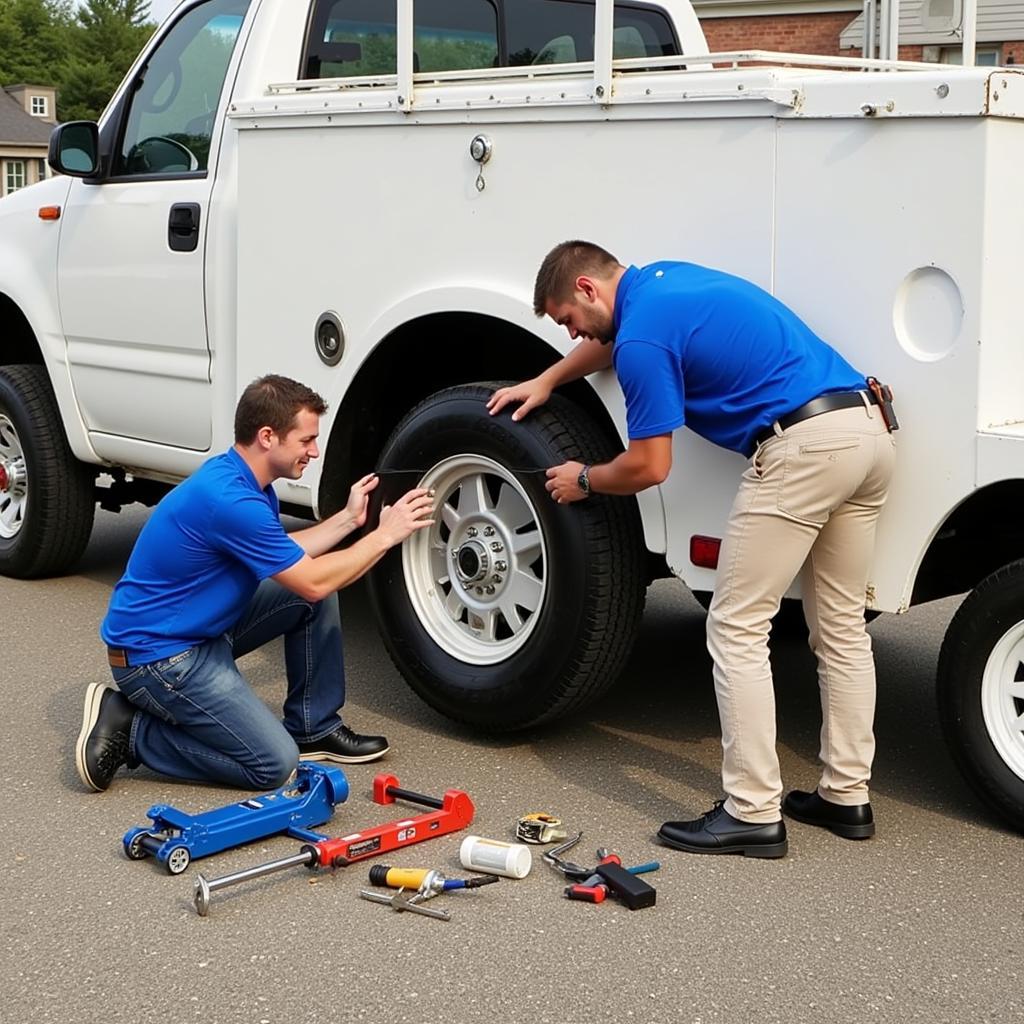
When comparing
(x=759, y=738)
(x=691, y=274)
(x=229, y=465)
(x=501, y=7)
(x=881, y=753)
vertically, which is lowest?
(x=881, y=753)

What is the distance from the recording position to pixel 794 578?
447cm

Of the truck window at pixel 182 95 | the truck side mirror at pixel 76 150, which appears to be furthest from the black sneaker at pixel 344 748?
the truck side mirror at pixel 76 150

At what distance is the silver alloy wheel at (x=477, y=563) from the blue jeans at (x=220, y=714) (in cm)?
37

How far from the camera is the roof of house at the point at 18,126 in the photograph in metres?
76.1

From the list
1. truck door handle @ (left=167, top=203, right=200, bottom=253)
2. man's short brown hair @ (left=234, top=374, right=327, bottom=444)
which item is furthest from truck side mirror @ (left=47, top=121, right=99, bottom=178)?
man's short brown hair @ (left=234, top=374, right=327, bottom=444)

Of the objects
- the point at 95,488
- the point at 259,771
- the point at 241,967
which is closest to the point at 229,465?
the point at 259,771

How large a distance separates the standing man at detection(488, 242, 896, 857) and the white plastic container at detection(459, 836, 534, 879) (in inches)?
17.5

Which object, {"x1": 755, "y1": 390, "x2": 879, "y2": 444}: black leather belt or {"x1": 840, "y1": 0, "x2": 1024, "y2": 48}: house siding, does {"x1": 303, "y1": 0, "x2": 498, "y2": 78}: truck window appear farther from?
{"x1": 755, "y1": 390, "x2": 879, "y2": 444}: black leather belt

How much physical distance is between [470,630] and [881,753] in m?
1.30

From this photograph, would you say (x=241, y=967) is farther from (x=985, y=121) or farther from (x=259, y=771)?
(x=985, y=121)

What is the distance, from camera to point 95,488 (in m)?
7.45

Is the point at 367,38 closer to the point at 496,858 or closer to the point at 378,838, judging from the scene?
the point at 378,838

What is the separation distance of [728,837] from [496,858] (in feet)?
2.01

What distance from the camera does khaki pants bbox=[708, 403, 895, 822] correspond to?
13.9 ft
